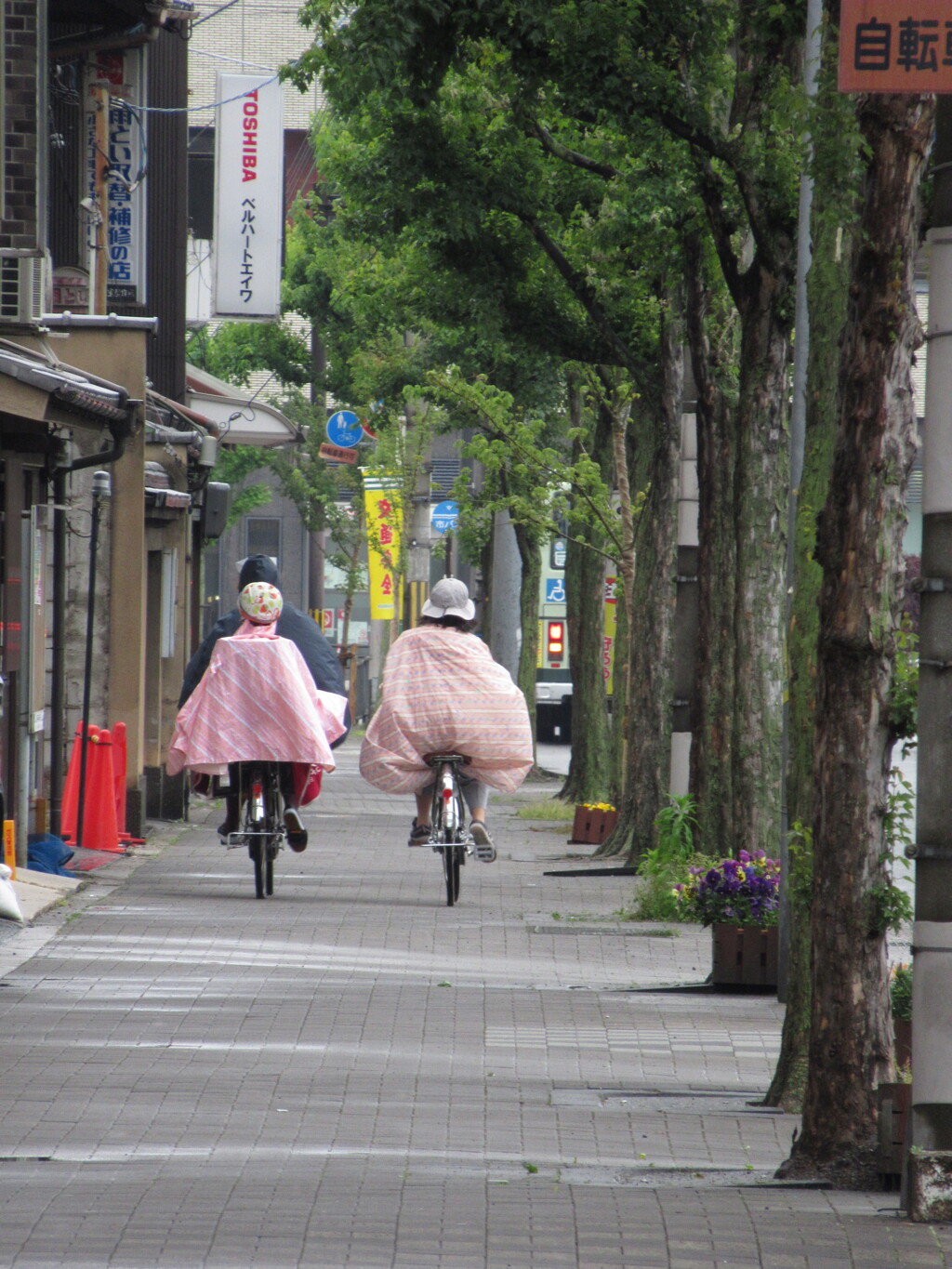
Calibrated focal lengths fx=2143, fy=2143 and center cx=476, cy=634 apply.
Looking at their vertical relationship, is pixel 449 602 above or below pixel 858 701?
above

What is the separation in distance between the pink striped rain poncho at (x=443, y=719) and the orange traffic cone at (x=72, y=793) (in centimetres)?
261

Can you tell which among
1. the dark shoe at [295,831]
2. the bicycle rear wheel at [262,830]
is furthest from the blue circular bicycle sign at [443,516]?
the bicycle rear wheel at [262,830]

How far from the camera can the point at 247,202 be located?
25.1 metres

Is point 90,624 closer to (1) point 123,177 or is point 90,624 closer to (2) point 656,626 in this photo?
(2) point 656,626

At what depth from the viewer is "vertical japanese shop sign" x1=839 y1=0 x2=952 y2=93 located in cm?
516

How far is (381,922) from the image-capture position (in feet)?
40.8

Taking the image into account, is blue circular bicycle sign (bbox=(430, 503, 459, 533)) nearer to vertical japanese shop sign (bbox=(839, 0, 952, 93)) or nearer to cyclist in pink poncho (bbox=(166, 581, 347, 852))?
cyclist in pink poncho (bbox=(166, 581, 347, 852))

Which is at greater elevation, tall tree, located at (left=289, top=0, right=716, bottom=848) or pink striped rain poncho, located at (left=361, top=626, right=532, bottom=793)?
tall tree, located at (left=289, top=0, right=716, bottom=848)

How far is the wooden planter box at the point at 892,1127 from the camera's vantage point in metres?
5.77

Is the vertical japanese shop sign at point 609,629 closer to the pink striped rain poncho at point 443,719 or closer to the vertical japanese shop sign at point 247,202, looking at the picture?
the vertical japanese shop sign at point 247,202

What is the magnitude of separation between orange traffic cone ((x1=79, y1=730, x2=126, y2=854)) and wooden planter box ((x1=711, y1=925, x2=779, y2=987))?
6790 millimetres

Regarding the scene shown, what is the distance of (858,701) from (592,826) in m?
12.9

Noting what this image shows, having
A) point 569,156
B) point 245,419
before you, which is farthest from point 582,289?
point 245,419

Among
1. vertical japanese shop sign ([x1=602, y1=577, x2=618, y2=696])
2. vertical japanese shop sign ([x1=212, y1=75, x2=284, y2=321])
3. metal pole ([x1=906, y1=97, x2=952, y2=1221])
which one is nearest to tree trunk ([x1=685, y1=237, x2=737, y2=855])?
metal pole ([x1=906, y1=97, x2=952, y2=1221])
